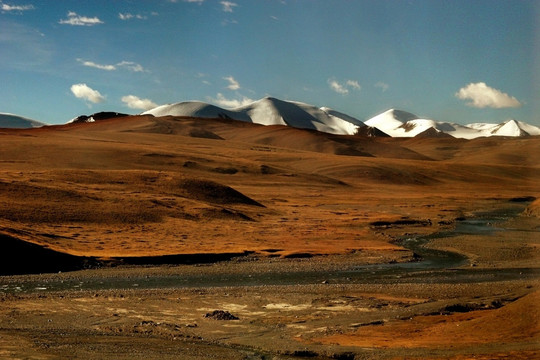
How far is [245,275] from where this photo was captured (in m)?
30.1

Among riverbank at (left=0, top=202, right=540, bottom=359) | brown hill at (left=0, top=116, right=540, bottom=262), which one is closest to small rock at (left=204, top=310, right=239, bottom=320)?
riverbank at (left=0, top=202, right=540, bottom=359)

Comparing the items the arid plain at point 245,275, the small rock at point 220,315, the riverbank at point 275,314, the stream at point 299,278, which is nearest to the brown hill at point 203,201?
the arid plain at point 245,275

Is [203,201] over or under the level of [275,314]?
over

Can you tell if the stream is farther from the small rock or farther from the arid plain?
the small rock

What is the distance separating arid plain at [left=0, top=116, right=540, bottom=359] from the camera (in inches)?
685

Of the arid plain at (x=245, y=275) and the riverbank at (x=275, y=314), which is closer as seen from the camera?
the riverbank at (x=275, y=314)

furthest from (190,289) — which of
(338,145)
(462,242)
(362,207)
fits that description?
(338,145)

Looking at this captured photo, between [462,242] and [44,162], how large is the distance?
60.5m

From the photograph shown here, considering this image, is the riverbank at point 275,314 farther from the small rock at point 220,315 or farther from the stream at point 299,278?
the small rock at point 220,315

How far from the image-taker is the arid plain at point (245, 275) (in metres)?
17.4

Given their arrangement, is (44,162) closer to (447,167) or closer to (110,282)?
(110,282)

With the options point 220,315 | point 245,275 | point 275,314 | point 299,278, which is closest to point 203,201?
point 245,275

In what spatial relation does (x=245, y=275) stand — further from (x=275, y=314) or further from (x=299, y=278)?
(x=275, y=314)

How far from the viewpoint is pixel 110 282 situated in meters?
28.3
